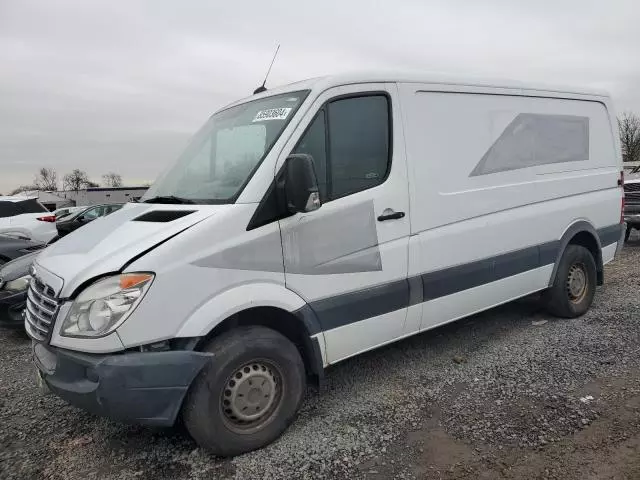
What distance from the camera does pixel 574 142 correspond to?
18.0 feet

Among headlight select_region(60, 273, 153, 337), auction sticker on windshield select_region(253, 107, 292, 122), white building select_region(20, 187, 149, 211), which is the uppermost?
auction sticker on windshield select_region(253, 107, 292, 122)

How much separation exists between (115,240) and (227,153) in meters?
1.04

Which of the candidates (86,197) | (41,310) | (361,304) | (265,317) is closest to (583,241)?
(361,304)

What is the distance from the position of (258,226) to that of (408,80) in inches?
69.9

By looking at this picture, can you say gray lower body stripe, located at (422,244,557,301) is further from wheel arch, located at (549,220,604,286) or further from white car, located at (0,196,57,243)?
white car, located at (0,196,57,243)

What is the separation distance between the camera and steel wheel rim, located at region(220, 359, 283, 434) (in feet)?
10.4

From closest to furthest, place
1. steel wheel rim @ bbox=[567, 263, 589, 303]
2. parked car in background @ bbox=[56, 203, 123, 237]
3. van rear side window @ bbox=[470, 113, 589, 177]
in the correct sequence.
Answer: van rear side window @ bbox=[470, 113, 589, 177], steel wheel rim @ bbox=[567, 263, 589, 303], parked car in background @ bbox=[56, 203, 123, 237]

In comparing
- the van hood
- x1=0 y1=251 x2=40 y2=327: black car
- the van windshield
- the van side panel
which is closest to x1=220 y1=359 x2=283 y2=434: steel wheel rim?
the van hood

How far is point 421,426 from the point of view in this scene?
3.53m

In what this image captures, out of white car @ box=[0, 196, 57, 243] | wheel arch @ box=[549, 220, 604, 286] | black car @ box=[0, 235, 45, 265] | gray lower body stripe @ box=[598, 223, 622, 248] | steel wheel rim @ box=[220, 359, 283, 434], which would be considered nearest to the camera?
steel wheel rim @ box=[220, 359, 283, 434]

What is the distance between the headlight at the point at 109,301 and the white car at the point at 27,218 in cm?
840

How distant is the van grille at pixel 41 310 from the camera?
307 centimetres

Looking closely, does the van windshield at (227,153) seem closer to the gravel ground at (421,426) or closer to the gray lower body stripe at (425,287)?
the gray lower body stripe at (425,287)

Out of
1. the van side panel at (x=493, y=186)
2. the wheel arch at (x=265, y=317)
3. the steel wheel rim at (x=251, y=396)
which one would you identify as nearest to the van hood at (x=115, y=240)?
the wheel arch at (x=265, y=317)
